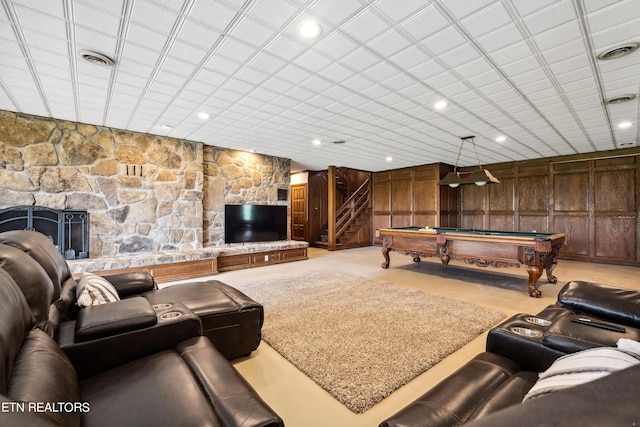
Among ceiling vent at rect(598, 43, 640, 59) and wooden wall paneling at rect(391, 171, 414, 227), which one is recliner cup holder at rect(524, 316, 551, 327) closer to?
ceiling vent at rect(598, 43, 640, 59)

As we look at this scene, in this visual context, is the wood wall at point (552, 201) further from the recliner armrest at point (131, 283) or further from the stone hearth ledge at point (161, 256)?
the recliner armrest at point (131, 283)

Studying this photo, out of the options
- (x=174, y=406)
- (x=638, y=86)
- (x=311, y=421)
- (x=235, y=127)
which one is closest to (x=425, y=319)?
(x=311, y=421)

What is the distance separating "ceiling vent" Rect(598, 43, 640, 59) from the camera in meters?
2.26

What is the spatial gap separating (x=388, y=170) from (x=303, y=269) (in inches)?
197

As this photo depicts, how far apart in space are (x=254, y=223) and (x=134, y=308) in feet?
15.3

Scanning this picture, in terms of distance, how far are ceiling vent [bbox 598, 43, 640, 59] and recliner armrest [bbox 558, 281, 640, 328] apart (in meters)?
2.01

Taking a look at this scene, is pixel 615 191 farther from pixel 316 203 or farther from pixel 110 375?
pixel 110 375

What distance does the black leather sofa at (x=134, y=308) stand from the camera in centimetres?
140

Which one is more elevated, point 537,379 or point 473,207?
point 473,207

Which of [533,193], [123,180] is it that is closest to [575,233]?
[533,193]

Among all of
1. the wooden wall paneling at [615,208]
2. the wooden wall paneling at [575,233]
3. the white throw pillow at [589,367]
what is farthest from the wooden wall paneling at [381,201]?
the white throw pillow at [589,367]

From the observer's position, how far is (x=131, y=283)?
242 cm

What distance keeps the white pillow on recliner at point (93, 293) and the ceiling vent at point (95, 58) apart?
192 centimetres

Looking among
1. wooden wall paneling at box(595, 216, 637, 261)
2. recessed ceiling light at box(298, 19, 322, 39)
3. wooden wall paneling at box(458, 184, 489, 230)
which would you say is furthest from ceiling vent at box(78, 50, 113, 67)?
wooden wall paneling at box(595, 216, 637, 261)
